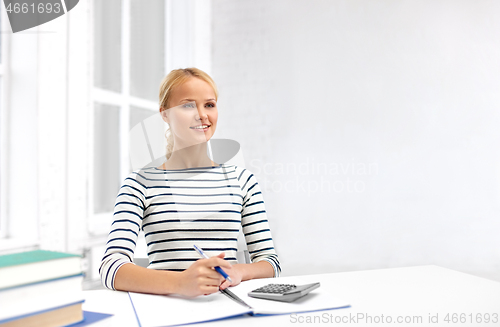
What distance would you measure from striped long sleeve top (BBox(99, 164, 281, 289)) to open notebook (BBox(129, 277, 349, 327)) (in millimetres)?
240

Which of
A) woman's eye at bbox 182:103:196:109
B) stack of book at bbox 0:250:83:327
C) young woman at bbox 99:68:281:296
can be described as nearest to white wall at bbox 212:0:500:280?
young woman at bbox 99:68:281:296

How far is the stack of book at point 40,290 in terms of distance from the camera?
0.50 metres

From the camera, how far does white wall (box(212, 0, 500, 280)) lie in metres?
2.06

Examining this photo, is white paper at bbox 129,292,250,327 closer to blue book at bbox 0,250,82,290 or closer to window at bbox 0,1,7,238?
blue book at bbox 0,250,82,290

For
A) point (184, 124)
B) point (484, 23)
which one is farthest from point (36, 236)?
point (484, 23)

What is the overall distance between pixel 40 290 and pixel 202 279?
28cm

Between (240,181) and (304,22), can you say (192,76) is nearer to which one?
(240,181)

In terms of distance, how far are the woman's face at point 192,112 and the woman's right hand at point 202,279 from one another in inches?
17.7

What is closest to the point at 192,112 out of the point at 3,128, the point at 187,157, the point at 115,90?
the point at 187,157

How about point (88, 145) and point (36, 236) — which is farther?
point (88, 145)

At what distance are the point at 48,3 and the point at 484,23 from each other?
82.7 inches

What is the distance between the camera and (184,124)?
1094mm

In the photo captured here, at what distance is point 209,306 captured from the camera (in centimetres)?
69

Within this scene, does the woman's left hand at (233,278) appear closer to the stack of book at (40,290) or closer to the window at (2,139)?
the stack of book at (40,290)
